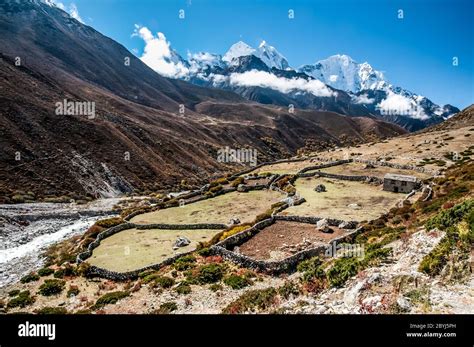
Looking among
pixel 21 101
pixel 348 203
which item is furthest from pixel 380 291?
pixel 21 101

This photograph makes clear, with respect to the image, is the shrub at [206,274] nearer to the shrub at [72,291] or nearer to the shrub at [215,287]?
the shrub at [215,287]

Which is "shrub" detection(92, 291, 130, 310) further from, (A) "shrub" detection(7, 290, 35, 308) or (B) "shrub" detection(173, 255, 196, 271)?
(A) "shrub" detection(7, 290, 35, 308)

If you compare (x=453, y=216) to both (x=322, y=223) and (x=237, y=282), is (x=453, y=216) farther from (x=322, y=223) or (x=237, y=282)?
(x=322, y=223)

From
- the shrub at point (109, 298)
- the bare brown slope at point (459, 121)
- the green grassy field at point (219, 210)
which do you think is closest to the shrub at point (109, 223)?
the green grassy field at point (219, 210)

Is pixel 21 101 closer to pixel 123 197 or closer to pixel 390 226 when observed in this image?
pixel 123 197

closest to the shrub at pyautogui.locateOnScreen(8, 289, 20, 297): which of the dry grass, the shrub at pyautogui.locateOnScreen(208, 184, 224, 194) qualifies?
the shrub at pyautogui.locateOnScreen(208, 184, 224, 194)
